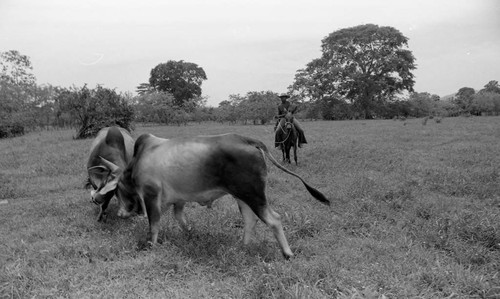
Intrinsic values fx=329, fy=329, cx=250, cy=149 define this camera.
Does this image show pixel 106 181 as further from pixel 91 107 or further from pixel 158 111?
pixel 158 111

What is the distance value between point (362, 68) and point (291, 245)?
46201mm

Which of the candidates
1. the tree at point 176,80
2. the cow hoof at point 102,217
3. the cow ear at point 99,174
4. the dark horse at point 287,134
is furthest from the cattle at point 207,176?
the tree at point 176,80

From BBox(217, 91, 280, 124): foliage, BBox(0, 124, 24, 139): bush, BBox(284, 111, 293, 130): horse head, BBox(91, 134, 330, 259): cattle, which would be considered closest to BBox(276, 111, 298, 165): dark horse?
BBox(284, 111, 293, 130): horse head

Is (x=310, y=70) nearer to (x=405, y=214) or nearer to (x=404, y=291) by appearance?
(x=405, y=214)

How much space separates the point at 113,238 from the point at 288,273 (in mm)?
3121

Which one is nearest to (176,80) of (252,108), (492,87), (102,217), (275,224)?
(252,108)

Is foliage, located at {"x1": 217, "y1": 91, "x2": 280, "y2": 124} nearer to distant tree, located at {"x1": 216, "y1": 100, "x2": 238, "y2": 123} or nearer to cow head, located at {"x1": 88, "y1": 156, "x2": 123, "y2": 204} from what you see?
distant tree, located at {"x1": 216, "y1": 100, "x2": 238, "y2": 123}

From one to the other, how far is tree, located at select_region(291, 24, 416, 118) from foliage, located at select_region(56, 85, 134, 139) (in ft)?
98.7

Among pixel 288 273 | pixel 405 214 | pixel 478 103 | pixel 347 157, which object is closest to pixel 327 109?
pixel 478 103

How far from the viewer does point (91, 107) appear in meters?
24.2

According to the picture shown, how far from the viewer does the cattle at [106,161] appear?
5539 mm

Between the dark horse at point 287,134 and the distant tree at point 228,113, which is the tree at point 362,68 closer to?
the distant tree at point 228,113

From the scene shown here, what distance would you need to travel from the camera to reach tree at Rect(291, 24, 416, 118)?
45125 mm

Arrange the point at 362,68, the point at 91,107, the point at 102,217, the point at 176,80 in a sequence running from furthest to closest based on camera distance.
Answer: the point at 176,80
the point at 362,68
the point at 91,107
the point at 102,217
